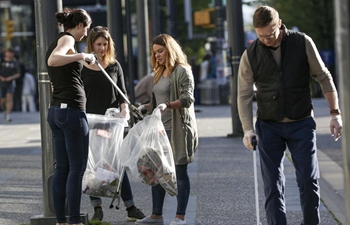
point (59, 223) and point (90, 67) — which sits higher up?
point (90, 67)

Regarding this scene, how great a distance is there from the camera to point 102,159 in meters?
7.99

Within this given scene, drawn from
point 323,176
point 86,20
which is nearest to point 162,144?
point 86,20

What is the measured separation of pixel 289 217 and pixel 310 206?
1.75 metres

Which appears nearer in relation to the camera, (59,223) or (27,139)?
(59,223)

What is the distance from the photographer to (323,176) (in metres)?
11.3

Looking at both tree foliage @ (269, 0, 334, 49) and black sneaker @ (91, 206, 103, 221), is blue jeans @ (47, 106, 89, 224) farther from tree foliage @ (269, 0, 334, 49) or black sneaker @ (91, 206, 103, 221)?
tree foliage @ (269, 0, 334, 49)

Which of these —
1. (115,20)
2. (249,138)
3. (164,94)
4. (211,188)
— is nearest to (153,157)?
(164,94)

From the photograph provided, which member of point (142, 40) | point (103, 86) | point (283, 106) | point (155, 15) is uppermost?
point (155, 15)

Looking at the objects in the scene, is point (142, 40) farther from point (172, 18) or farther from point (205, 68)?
point (205, 68)

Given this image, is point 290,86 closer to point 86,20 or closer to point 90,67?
point 86,20

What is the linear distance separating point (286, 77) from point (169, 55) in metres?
1.61

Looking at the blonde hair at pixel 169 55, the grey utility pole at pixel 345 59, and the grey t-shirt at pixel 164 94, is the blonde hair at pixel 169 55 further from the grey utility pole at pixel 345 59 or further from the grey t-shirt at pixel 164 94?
the grey utility pole at pixel 345 59

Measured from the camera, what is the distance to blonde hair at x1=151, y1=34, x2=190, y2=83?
7965 mm

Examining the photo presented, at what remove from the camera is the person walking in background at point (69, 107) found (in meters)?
7.07
